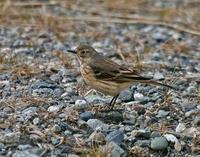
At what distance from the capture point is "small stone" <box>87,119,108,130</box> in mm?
7039

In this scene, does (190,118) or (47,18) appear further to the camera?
(47,18)

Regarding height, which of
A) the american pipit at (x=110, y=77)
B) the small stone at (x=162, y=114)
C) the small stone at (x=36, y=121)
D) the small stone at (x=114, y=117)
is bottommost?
the small stone at (x=162, y=114)

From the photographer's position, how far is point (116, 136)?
6.75m

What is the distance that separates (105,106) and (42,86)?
0.93m

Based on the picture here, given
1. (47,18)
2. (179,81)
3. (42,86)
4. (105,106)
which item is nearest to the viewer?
(105,106)

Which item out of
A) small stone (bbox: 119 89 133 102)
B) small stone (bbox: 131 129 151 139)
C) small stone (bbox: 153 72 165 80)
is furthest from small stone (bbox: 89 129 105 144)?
small stone (bbox: 153 72 165 80)

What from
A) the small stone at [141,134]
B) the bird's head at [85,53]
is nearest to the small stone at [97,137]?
the small stone at [141,134]

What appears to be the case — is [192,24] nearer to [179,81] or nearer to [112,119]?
[179,81]

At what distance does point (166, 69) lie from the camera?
32.0 feet

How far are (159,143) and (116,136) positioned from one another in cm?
42

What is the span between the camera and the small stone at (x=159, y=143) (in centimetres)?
674

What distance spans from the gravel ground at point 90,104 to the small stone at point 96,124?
10mm

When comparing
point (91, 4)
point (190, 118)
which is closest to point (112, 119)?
point (190, 118)

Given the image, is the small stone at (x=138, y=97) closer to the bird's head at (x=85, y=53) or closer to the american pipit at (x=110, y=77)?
the american pipit at (x=110, y=77)
